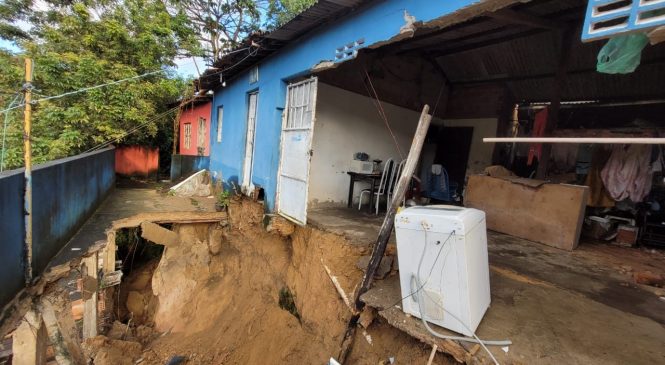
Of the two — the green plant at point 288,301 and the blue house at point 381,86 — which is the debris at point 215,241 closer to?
the blue house at point 381,86

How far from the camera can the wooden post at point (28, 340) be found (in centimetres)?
349

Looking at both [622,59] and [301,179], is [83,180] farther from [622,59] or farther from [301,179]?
[622,59]

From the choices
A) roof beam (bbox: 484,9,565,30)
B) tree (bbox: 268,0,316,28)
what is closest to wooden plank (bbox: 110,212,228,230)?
roof beam (bbox: 484,9,565,30)

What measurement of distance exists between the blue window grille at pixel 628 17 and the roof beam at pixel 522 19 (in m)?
1.56

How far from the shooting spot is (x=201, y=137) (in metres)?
11.8

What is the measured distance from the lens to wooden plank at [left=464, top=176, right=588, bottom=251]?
4.05m

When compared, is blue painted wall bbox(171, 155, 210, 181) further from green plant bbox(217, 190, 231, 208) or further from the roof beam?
the roof beam

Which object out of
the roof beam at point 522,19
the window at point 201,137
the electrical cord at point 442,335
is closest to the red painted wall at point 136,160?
the window at point 201,137

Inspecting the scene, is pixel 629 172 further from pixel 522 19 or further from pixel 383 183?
pixel 383 183

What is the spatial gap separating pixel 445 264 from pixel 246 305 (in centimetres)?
451

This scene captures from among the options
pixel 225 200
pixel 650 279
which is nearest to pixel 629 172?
pixel 650 279

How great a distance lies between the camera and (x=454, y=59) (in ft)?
22.5

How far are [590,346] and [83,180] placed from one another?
8088 millimetres

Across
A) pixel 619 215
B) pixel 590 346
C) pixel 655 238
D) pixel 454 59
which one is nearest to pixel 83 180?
pixel 590 346
